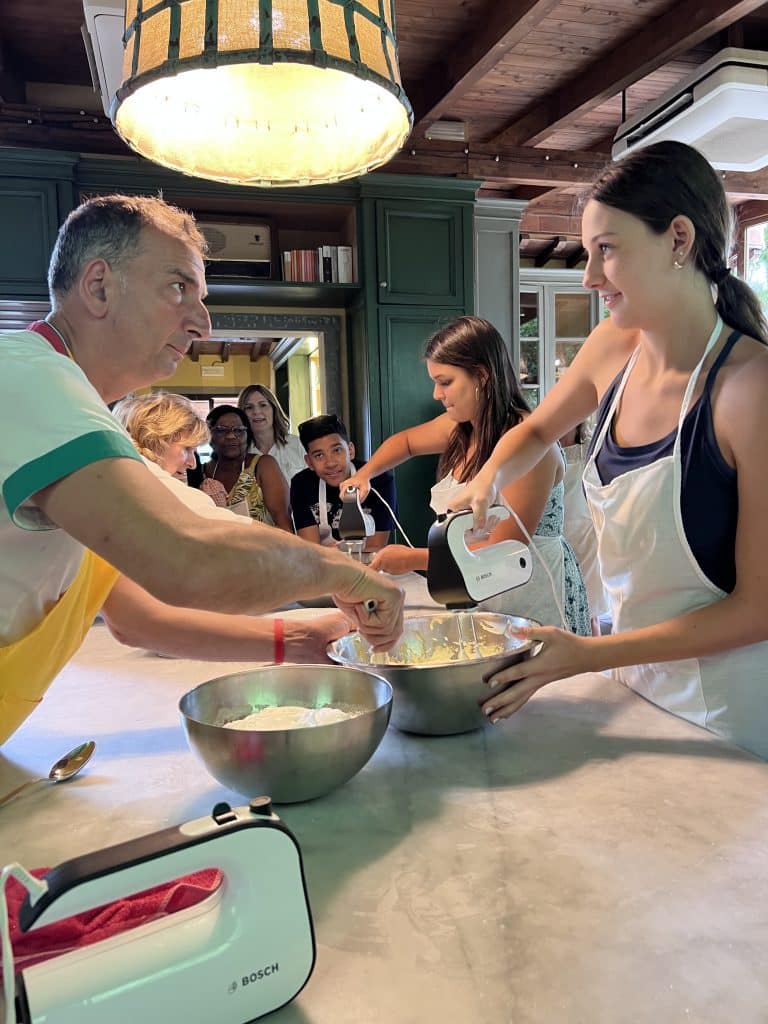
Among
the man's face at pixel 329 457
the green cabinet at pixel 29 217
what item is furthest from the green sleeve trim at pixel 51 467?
the green cabinet at pixel 29 217

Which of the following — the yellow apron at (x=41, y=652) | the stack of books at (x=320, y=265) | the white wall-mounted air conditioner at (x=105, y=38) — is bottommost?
the yellow apron at (x=41, y=652)

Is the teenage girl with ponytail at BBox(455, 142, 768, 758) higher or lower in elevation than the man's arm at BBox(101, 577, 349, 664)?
higher

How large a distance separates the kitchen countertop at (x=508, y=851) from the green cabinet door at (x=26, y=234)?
2742mm

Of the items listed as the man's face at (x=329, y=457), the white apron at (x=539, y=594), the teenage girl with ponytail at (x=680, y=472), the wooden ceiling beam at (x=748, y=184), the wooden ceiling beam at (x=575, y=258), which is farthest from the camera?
the wooden ceiling beam at (x=575, y=258)

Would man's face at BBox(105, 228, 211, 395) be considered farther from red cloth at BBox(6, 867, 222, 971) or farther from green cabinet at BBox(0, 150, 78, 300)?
green cabinet at BBox(0, 150, 78, 300)

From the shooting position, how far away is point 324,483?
3135 millimetres

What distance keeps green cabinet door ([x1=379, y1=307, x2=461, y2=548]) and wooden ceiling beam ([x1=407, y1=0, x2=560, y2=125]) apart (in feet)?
3.12

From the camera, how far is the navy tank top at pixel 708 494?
1.10 m

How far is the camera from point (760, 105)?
9.68 feet

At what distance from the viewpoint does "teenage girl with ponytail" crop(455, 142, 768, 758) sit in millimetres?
1063

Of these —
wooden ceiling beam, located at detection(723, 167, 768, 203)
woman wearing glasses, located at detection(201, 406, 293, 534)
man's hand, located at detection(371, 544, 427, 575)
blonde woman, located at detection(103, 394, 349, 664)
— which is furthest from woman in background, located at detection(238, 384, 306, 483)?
wooden ceiling beam, located at detection(723, 167, 768, 203)

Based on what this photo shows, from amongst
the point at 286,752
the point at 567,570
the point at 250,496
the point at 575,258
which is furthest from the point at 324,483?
the point at 575,258

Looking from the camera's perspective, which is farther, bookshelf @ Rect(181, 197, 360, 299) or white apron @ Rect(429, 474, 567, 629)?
bookshelf @ Rect(181, 197, 360, 299)

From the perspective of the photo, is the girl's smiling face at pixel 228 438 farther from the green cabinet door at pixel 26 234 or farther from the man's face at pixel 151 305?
the man's face at pixel 151 305
